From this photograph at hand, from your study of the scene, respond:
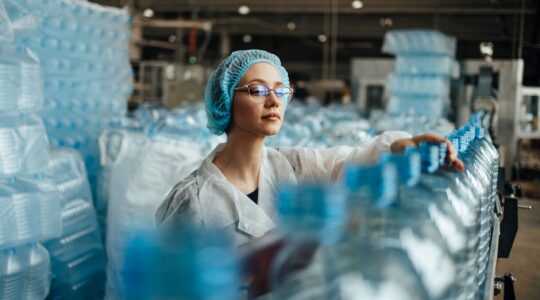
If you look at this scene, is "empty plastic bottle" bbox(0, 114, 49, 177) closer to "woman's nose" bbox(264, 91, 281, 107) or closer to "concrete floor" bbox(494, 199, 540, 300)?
"woman's nose" bbox(264, 91, 281, 107)

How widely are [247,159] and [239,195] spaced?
13cm

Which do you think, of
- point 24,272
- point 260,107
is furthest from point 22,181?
point 260,107

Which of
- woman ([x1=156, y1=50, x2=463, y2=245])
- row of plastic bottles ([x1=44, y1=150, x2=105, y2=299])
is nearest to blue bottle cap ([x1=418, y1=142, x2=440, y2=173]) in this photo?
woman ([x1=156, y1=50, x2=463, y2=245])

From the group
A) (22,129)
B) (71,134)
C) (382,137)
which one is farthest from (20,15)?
(382,137)

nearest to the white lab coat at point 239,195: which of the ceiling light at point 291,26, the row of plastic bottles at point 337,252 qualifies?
the row of plastic bottles at point 337,252

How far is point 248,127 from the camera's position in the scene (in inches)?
63.4

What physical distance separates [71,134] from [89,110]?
0.22 meters

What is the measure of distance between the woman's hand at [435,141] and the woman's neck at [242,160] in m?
0.39

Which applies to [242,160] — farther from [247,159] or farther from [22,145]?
[22,145]

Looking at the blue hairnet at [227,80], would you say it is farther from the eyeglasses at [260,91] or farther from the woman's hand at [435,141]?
the woman's hand at [435,141]

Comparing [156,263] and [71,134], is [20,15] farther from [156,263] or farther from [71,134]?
[156,263]

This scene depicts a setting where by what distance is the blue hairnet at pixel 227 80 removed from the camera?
1.67 m

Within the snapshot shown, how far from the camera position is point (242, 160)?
169 centimetres

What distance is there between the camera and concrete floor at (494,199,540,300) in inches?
82.4
